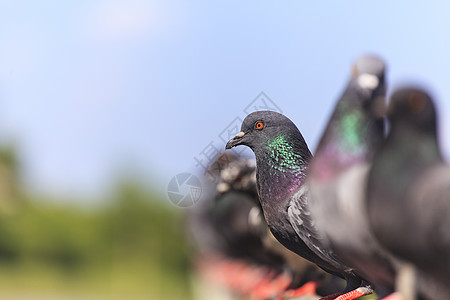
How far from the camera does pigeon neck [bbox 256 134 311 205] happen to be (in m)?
3.83

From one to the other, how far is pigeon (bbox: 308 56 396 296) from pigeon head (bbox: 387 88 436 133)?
0.56 ft

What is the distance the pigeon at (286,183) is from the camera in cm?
366

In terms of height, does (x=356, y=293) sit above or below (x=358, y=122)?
below

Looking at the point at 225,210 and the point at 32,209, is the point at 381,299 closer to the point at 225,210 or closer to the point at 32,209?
the point at 225,210

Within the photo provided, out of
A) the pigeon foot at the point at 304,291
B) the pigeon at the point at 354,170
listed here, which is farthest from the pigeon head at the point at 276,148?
the pigeon foot at the point at 304,291

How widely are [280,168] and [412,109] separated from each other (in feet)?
4.68

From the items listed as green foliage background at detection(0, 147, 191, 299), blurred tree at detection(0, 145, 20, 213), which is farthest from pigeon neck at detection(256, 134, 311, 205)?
blurred tree at detection(0, 145, 20, 213)

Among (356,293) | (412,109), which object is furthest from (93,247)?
(412,109)

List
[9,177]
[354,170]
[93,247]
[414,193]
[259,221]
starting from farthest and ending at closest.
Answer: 1. [9,177]
2. [93,247]
3. [259,221]
4. [354,170]
5. [414,193]

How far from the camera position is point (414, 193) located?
244cm

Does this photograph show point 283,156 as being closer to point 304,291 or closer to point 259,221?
point 304,291

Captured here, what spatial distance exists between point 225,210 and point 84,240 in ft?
81.4

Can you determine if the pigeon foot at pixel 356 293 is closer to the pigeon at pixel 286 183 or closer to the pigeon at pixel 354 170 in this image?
the pigeon at pixel 286 183

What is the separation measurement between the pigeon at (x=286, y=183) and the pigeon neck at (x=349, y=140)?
29.4 inches
